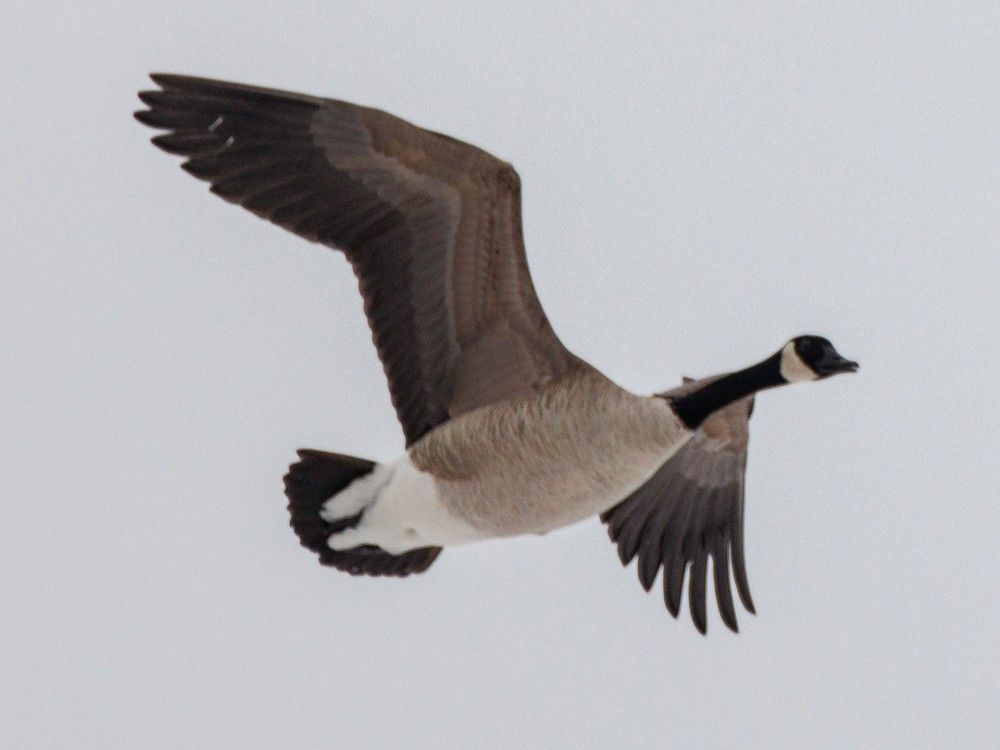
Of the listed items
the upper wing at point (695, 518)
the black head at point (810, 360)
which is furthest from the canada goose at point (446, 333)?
the upper wing at point (695, 518)

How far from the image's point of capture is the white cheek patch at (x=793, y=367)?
8320mm

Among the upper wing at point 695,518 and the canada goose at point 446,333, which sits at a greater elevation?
the canada goose at point 446,333

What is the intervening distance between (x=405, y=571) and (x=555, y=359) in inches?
61.2

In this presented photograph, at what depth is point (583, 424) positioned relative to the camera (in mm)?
8125

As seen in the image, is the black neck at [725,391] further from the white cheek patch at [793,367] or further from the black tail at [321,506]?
the black tail at [321,506]

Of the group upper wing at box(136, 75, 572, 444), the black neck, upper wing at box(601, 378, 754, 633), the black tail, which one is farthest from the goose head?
the black tail

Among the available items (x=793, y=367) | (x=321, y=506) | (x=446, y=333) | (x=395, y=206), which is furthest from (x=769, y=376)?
(x=321, y=506)

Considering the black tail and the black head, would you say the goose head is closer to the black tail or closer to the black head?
the black head

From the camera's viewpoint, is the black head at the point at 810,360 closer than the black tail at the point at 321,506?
Yes

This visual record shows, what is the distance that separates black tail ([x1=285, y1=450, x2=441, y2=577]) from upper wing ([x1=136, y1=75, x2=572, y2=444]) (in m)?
0.64

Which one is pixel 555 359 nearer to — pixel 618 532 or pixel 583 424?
pixel 583 424

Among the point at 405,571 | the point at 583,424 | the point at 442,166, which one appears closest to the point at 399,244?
the point at 442,166

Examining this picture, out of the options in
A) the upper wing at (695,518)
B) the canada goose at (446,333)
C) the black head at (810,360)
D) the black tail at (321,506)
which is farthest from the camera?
the upper wing at (695,518)

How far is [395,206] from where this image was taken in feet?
27.5
